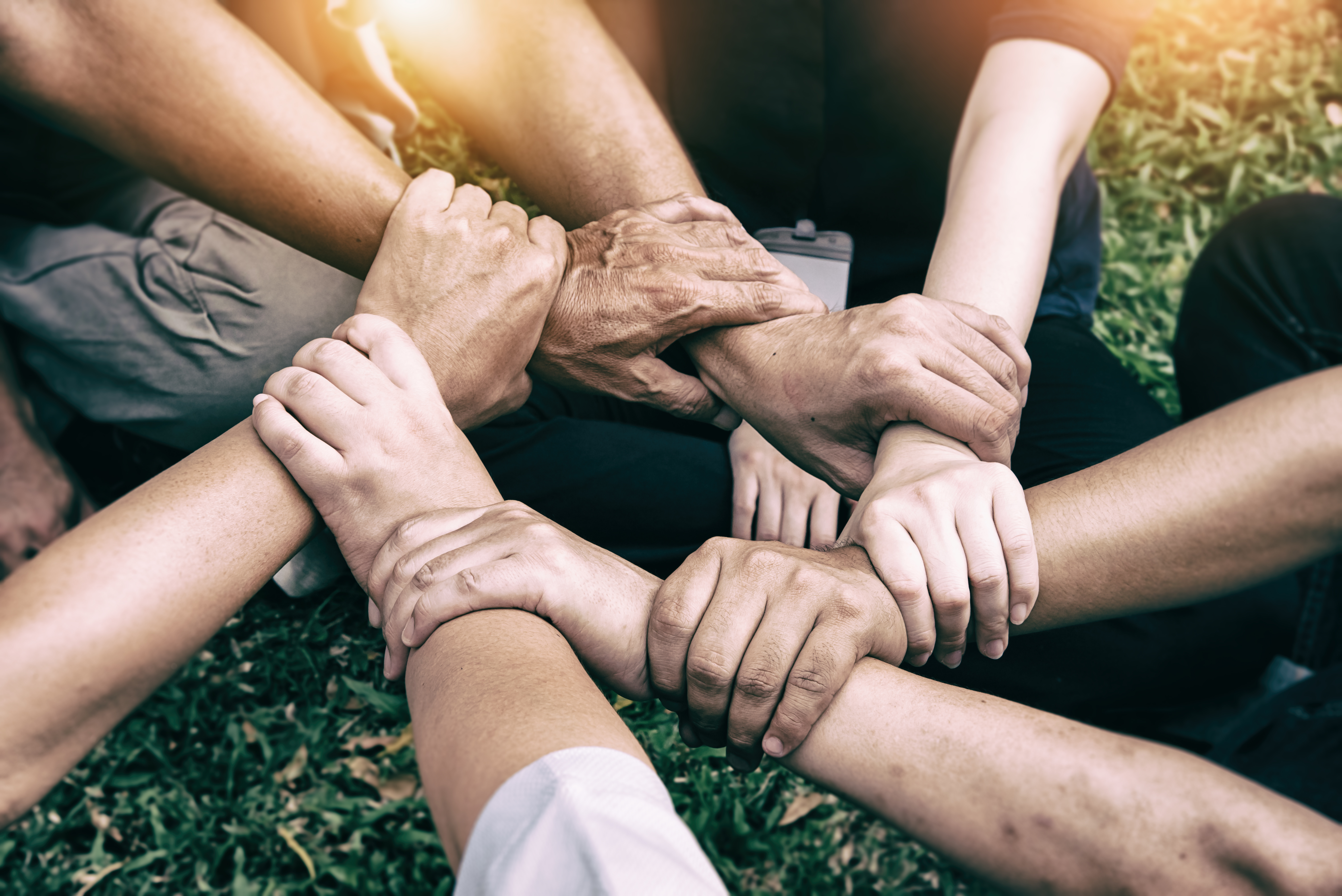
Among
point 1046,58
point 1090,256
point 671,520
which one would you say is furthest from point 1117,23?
point 671,520

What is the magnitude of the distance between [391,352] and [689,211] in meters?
0.66

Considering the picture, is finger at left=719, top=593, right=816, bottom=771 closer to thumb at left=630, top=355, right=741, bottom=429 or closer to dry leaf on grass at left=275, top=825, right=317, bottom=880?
thumb at left=630, top=355, right=741, bottom=429

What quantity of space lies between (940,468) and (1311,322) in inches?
46.2

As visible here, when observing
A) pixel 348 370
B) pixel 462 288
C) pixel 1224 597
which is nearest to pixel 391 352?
pixel 348 370

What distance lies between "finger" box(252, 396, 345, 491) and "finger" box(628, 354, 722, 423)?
0.58 m

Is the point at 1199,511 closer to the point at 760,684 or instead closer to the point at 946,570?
the point at 946,570

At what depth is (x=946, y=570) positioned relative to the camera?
1057 mm

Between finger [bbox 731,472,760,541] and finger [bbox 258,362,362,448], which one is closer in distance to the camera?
finger [bbox 258,362,362,448]

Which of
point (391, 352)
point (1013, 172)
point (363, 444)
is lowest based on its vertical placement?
point (363, 444)

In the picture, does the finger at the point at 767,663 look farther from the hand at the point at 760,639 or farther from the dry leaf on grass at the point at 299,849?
the dry leaf on grass at the point at 299,849

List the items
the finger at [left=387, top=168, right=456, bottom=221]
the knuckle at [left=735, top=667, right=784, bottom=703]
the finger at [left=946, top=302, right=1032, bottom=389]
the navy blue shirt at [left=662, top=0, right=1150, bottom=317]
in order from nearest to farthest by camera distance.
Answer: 1. the knuckle at [left=735, top=667, right=784, bottom=703]
2. the finger at [left=946, top=302, right=1032, bottom=389]
3. the finger at [left=387, top=168, right=456, bottom=221]
4. the navy blue shirt at [left=662, top=0, right=1150, bottom=317]

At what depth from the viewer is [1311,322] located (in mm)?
1706

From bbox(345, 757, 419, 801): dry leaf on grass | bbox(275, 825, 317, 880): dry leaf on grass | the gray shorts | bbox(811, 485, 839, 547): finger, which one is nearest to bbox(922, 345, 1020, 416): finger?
bbox(811, 485, 839, 547): finger

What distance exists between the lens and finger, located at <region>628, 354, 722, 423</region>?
1.53m
